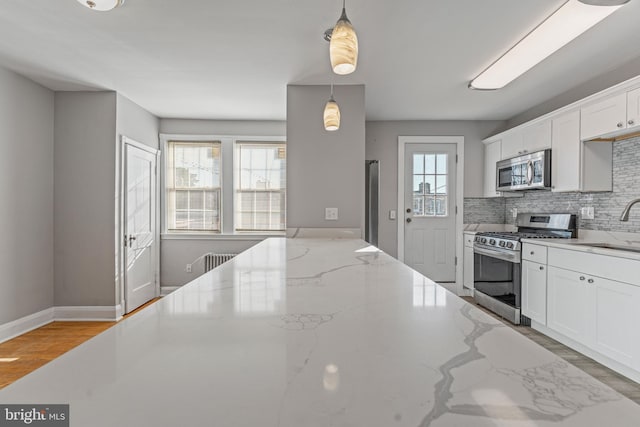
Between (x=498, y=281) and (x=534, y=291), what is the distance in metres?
0.51

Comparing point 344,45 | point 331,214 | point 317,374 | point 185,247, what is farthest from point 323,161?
point 317,374

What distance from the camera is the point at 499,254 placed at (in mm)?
3771

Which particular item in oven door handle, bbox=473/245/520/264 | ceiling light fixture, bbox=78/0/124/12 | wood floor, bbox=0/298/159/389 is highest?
ceiling light fixture, bbox=78/0/124/12

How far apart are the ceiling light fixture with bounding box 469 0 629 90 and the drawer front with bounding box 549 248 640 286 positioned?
1.49 metres

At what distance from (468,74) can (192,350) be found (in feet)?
10.7

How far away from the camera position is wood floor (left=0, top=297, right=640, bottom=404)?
2.44 m

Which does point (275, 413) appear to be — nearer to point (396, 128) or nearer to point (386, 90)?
point (386, 90)

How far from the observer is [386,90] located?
355cm

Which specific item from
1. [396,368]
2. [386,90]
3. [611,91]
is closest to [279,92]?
[386,90]

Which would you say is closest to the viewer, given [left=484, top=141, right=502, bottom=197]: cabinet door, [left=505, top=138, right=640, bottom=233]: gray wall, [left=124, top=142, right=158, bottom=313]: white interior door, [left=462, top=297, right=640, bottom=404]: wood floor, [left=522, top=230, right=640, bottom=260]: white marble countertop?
[left=462, top=297, right=640, bottom=404]: wood floor

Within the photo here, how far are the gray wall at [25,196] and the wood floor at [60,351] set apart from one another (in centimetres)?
26

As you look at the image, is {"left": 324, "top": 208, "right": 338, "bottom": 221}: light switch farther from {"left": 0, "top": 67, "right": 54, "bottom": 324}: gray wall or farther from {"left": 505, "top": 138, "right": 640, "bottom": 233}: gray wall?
{"left": 0, "top": 67, "right": 54, "bottom": 324}: gray wall

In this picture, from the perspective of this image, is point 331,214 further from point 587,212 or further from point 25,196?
point 25,196

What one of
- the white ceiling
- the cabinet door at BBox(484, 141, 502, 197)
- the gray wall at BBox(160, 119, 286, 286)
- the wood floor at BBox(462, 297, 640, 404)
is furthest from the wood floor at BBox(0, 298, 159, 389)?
the cabinet door at BBox(484, 141, 502, 197)
